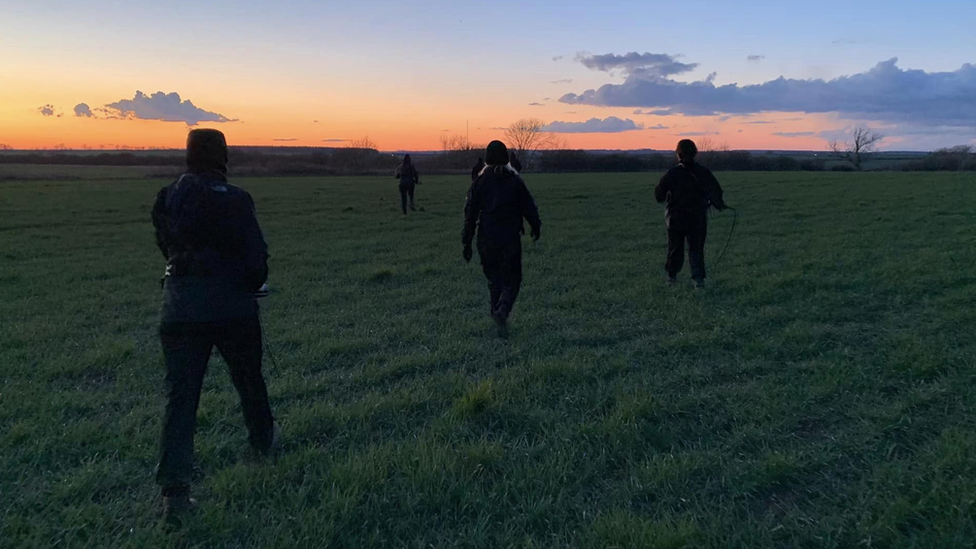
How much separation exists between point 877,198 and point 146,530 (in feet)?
92.8

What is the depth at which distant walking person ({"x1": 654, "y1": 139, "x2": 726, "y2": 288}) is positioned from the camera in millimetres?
8742

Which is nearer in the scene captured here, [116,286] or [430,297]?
[430,297]

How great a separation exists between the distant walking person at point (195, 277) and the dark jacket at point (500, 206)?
341cm

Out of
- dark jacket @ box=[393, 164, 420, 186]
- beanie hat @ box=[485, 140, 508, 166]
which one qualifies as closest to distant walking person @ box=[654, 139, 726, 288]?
beanie hat @ box=[485, 140, 508, 166]

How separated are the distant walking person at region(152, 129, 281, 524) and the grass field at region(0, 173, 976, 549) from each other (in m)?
0.38

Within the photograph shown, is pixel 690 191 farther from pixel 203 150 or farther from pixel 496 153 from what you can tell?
pixel 203 150

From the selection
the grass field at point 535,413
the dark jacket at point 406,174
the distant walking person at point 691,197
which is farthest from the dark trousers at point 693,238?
the dark jacket at point 406,174

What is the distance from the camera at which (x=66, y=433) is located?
4.47 m

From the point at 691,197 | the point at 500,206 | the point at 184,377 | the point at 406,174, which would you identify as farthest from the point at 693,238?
the point at 406,174

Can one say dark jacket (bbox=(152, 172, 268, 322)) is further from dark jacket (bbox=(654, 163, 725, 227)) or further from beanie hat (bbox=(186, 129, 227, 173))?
dark jacket (bbox=(654, 163, 725, 227))

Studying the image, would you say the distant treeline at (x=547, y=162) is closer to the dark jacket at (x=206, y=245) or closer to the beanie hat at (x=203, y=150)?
the beanie hat at (x=203, y=150)

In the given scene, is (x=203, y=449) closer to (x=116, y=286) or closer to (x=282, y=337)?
(x=282, y=337)

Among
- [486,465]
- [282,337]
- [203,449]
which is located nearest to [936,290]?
[486,465]

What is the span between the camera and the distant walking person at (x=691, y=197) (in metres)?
8.74
